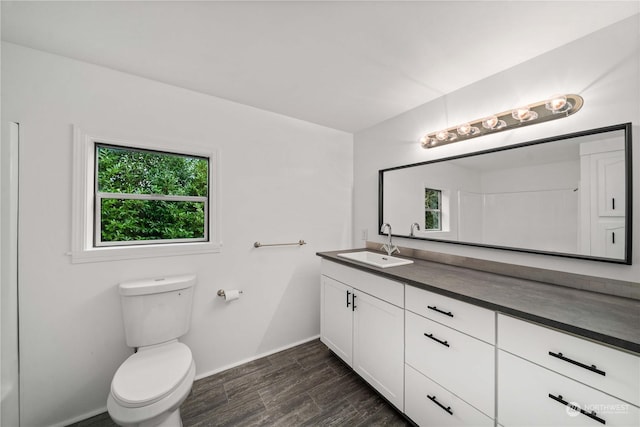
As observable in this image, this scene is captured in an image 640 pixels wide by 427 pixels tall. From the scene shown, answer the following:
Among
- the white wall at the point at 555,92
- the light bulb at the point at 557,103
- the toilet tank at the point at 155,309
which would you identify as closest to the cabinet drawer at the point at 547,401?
the white wall at the point at 555,92

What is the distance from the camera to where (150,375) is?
4.25 ft

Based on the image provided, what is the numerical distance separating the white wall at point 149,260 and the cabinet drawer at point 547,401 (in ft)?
5.59

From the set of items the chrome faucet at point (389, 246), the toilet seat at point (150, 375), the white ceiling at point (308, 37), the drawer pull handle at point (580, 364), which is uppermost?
the white ceiling at point (308, 37)

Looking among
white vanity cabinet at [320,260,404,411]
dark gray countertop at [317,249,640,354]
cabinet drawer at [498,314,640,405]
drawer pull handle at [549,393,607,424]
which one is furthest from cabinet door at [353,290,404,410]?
drawer pull handle at [549,393,607,424]

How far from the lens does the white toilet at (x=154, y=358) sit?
114 cm

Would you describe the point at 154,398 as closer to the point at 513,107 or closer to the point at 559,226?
the point at 559,226

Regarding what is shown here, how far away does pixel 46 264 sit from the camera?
1.43m

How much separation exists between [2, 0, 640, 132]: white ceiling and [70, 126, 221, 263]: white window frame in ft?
1.59

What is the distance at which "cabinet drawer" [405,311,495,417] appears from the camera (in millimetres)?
1088

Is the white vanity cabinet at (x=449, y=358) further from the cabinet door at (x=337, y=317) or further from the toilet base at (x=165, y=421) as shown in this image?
the toilet base at (x=165, y=421)

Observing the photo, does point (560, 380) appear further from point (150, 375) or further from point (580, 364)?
point (150, 375)

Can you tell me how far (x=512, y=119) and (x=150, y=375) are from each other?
8.58 ft

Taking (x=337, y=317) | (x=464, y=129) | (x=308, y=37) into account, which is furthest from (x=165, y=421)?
(x=464, y=129)

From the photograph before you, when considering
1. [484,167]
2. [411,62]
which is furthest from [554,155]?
[411,62]
